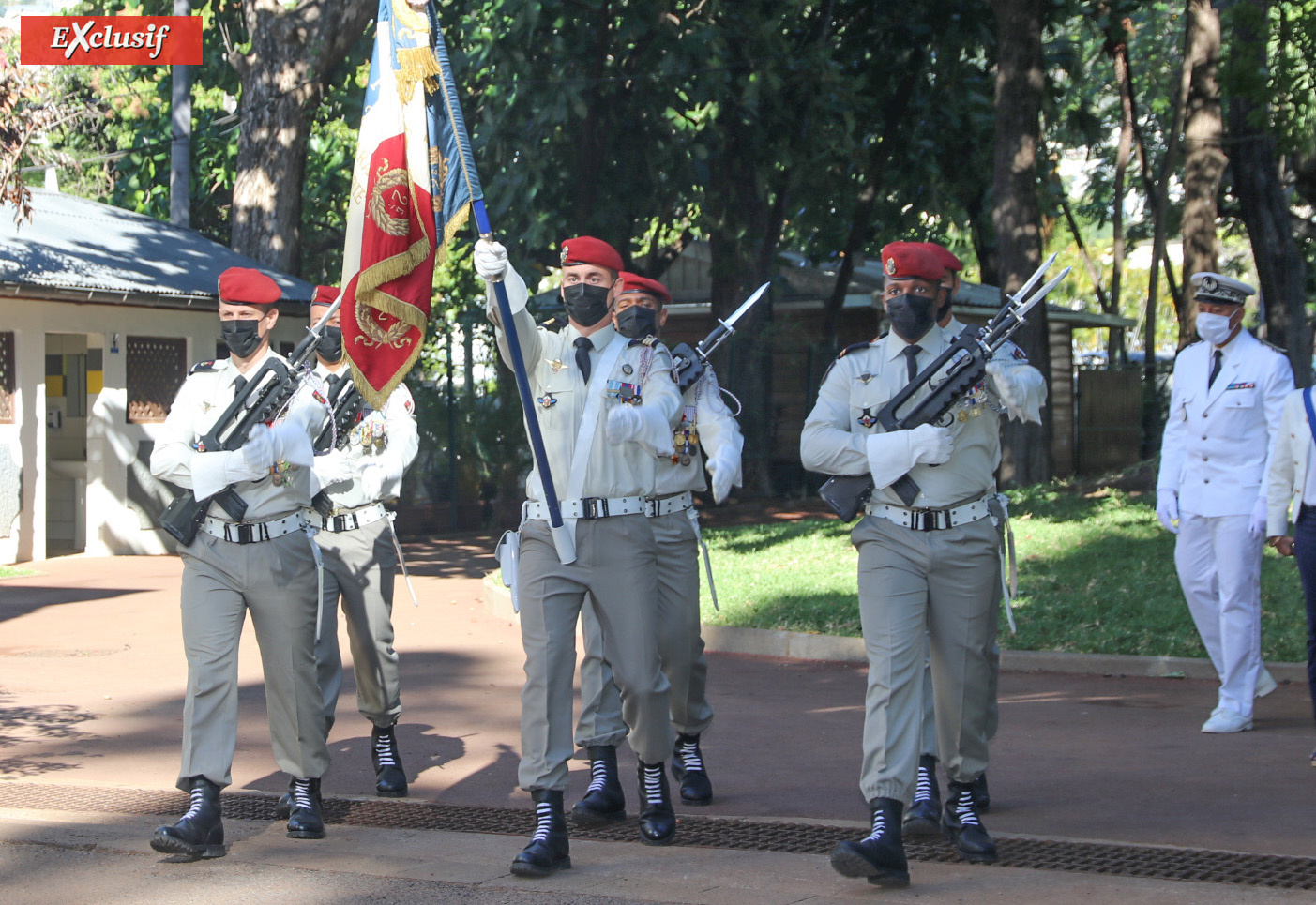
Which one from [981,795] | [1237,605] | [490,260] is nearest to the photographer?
[490,260]

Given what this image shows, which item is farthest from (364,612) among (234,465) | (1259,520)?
(1259,520)

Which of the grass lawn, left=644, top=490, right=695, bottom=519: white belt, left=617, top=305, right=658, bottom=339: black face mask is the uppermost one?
left=617, top=305, right=658, bottom=339: black face mask

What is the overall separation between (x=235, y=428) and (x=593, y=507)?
4.65 feet

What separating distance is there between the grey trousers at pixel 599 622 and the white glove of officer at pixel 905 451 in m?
0.96

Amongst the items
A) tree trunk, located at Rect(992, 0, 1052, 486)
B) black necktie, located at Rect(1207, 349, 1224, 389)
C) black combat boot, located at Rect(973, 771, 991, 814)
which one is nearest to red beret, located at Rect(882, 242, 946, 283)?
black combat boot, located at Rect(973, 771, 991, 814)

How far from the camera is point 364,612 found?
22.4ft

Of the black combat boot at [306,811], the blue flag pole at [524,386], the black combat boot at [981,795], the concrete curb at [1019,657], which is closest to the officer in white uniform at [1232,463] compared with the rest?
the concrete curb at [1019,657]

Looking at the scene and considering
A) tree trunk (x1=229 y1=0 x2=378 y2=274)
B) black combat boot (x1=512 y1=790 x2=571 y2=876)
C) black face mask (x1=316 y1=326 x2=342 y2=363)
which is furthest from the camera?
tree trunk (x1=229 y1=0 x2=378 y2=274)

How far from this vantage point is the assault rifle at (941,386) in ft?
18.2

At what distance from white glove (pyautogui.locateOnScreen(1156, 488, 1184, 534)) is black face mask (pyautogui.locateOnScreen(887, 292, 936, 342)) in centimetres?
298

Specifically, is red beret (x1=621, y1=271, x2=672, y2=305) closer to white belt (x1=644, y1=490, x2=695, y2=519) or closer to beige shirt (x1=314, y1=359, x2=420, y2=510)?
white belt (x1=644, y1=490, x2=695, y2=519)

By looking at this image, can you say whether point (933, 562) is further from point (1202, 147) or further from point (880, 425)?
point (1202, 147)

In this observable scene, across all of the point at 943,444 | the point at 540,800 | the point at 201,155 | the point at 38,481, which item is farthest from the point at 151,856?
the point at 201,155

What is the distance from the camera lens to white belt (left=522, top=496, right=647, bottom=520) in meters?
5.79
